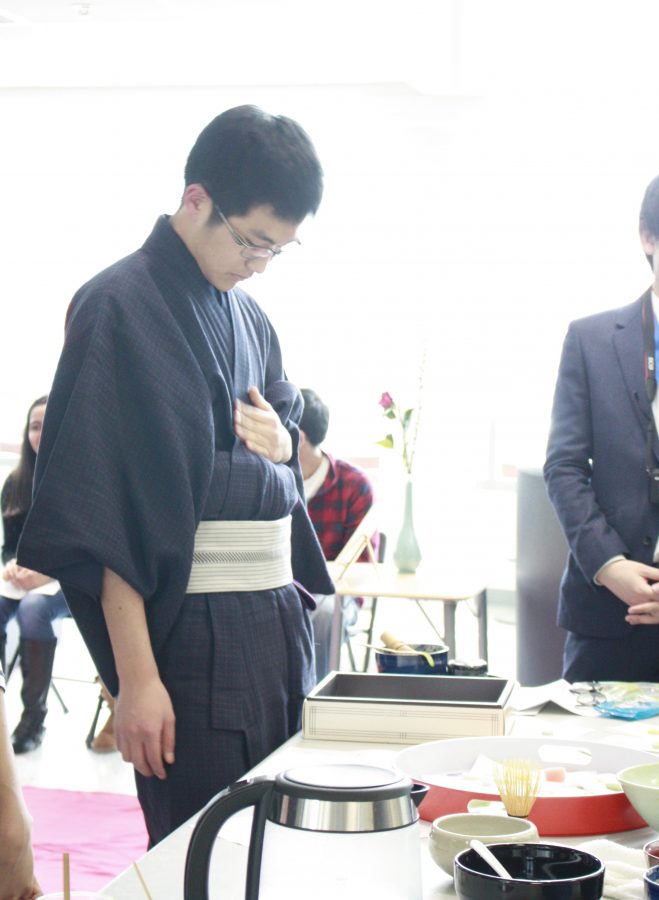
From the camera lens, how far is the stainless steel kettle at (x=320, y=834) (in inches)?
29.5

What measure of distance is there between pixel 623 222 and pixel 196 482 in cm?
504

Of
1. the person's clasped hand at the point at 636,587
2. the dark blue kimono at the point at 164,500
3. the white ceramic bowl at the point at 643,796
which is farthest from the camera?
the person's clasped hand at the point at 636,587

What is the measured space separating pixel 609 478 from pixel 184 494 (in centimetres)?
94

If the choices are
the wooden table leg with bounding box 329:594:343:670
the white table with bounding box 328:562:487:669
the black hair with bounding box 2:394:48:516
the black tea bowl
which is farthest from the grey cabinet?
the black tea bowl

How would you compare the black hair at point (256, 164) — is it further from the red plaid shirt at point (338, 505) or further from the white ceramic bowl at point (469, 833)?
the red plaid shirt at point (338, 505)

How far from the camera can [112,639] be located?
1.48 metres

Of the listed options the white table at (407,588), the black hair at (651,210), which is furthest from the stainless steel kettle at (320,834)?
the white table at (407,588)

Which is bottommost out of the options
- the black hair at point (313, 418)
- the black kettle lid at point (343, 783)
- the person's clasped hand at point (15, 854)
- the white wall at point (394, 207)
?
the person's clasped hand at point (15, 854)

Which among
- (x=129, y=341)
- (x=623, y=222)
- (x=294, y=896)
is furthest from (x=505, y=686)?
(x=623, y=222)

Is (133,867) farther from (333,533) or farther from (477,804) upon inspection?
(333,533)

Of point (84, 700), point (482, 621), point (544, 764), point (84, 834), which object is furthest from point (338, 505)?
point (544, 764)

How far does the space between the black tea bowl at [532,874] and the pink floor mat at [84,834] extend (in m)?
2.12

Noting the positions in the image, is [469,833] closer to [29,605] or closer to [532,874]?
[532,874]

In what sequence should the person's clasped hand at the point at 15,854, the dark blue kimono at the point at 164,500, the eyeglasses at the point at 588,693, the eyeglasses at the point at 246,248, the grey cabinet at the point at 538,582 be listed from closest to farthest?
the person's clasped hand at the point at 15,854 → the dark blue kimono at the point at 164,500 → the eyeglasses at the point at 246,248 → the eyeglasses at the point at 588,693 → the grey cabinet at the point at 538,582
